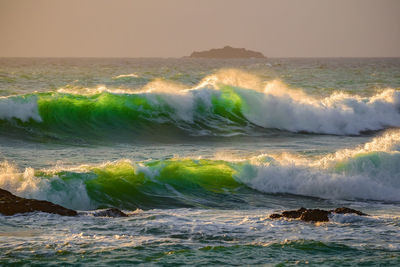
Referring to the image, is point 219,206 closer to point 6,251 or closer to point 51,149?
point 6,251

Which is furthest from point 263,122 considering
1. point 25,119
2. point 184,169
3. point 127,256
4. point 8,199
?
point 127,256

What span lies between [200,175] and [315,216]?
16.9 ft

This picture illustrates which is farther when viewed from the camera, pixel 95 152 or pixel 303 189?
pixel 95 152

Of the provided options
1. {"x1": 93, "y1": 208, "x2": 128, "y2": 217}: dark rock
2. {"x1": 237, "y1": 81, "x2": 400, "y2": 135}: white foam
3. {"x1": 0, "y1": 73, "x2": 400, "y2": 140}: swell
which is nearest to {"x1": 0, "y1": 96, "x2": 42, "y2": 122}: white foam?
{"x1": 0, "y1": 73, "x2": 400, "y2": 140}: swell

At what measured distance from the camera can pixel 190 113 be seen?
2630cm

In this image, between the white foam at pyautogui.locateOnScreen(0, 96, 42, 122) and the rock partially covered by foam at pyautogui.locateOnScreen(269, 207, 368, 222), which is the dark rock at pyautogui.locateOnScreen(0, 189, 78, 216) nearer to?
the rock partially covered by foam at pyautogui.locateOnScreen(269, 207, 368, 222)

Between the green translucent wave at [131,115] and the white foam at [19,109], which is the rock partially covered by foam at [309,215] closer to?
the green translucent wave at [131,115]

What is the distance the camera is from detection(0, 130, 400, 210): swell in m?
12.7

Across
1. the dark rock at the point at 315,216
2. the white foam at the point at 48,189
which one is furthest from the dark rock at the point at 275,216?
the white foam at the point at 48,189

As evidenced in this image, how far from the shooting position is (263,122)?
26469 mm

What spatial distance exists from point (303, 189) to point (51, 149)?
8.06 meters

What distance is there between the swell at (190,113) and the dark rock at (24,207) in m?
11.1

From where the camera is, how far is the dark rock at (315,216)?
10125 millimetres

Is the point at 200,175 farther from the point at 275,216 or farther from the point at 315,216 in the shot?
the point at 315,216
